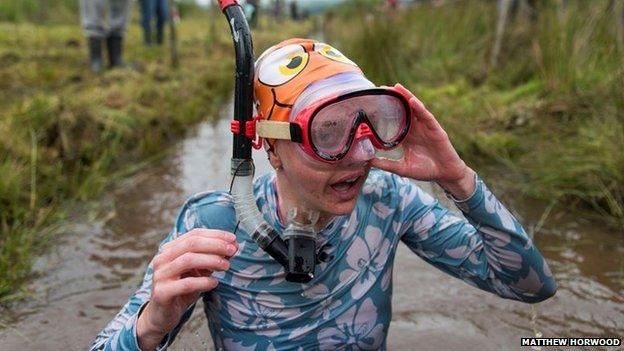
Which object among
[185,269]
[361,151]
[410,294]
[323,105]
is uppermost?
[323,105]

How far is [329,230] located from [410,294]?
5.61 ft

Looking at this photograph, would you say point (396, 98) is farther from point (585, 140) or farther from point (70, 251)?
point (585, 140)

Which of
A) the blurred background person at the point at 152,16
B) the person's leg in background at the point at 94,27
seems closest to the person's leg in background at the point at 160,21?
the blurred background person at the point at 152,16

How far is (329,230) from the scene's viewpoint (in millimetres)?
1999

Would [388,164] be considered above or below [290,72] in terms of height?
below

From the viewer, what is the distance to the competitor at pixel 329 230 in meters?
1.67

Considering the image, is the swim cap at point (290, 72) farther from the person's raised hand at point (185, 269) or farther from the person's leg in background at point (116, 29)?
the person's leg in background at point (116, 29)

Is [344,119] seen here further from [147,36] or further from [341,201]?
[147,36]

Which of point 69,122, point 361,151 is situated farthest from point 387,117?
point 69,122

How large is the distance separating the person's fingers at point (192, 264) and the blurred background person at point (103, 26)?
6448 mm

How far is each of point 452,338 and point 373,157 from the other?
5.48ft

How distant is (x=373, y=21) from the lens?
25.7ft

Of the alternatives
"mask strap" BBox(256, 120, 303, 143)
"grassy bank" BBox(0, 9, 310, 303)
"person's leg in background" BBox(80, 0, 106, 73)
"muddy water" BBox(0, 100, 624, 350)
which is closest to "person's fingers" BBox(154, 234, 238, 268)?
"mask strap" BBox(256, 120, 303, 143)

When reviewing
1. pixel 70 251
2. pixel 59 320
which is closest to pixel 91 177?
pixel 70 251
